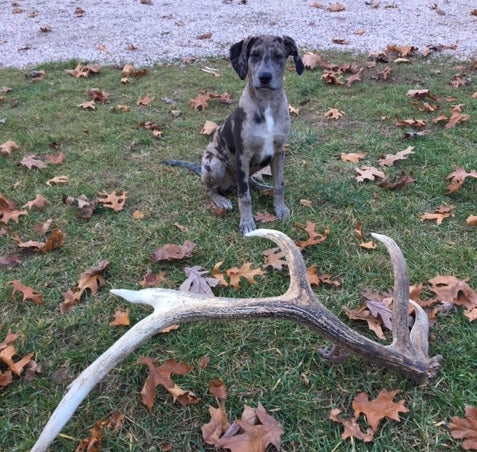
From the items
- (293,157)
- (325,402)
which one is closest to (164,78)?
(293,157)

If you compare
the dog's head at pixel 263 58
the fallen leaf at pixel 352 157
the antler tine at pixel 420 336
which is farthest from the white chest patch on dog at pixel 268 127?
the antler tine at pixel 420 336

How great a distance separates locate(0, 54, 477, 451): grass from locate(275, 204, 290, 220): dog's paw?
14 centimetres

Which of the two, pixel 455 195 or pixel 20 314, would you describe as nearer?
pixel 20 314

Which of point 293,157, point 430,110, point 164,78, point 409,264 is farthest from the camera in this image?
point 164,78

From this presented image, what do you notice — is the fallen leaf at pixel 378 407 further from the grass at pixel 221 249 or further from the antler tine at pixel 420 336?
the antler tine at pixel 420 336

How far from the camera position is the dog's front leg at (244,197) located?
4328 mm

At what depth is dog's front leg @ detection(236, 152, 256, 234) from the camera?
4.33 meters

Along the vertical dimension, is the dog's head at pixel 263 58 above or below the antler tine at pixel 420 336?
above

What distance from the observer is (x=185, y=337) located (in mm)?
3145

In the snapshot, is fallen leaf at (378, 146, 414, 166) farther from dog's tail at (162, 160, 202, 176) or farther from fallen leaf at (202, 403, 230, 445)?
fallen leaf at (202, 403, 230, 445)

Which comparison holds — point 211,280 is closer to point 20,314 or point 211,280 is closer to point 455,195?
point 20,314

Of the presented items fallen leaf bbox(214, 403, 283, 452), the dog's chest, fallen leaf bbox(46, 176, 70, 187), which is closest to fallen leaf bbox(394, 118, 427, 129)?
the dog's chest

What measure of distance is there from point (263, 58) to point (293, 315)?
2637 millimetres

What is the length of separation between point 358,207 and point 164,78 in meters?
4.73
